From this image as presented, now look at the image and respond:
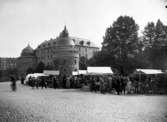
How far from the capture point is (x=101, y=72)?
33969mm

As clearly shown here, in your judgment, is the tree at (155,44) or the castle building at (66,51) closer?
the tree at (155,44)

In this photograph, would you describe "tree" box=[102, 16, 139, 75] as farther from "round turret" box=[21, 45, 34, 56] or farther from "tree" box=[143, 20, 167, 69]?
"round turret" box=[21, 45, 34, 56]

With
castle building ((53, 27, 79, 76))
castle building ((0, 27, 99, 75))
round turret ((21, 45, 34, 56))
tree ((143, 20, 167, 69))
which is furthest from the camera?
round turret ((21, 45, 34, 56))

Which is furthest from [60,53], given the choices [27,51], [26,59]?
[27,51]

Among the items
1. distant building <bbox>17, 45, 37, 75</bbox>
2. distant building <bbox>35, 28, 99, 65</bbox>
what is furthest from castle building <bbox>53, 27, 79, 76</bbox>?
distant building <bbox>17, 45, 37, 75</bbox>

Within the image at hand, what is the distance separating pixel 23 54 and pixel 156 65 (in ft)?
380

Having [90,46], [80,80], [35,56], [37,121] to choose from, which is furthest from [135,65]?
[35,56]

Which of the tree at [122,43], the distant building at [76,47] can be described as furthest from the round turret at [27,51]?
the tree at [122,43]

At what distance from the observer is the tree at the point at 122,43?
52.6 meters

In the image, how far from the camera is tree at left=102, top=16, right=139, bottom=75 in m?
52.6

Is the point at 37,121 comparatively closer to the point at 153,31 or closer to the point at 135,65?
the point at 135,65

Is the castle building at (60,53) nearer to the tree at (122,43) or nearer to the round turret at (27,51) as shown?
the round turret at (27,51)

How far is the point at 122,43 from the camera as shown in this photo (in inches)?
2125

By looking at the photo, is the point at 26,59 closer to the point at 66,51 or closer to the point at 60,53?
the point at 60,53
